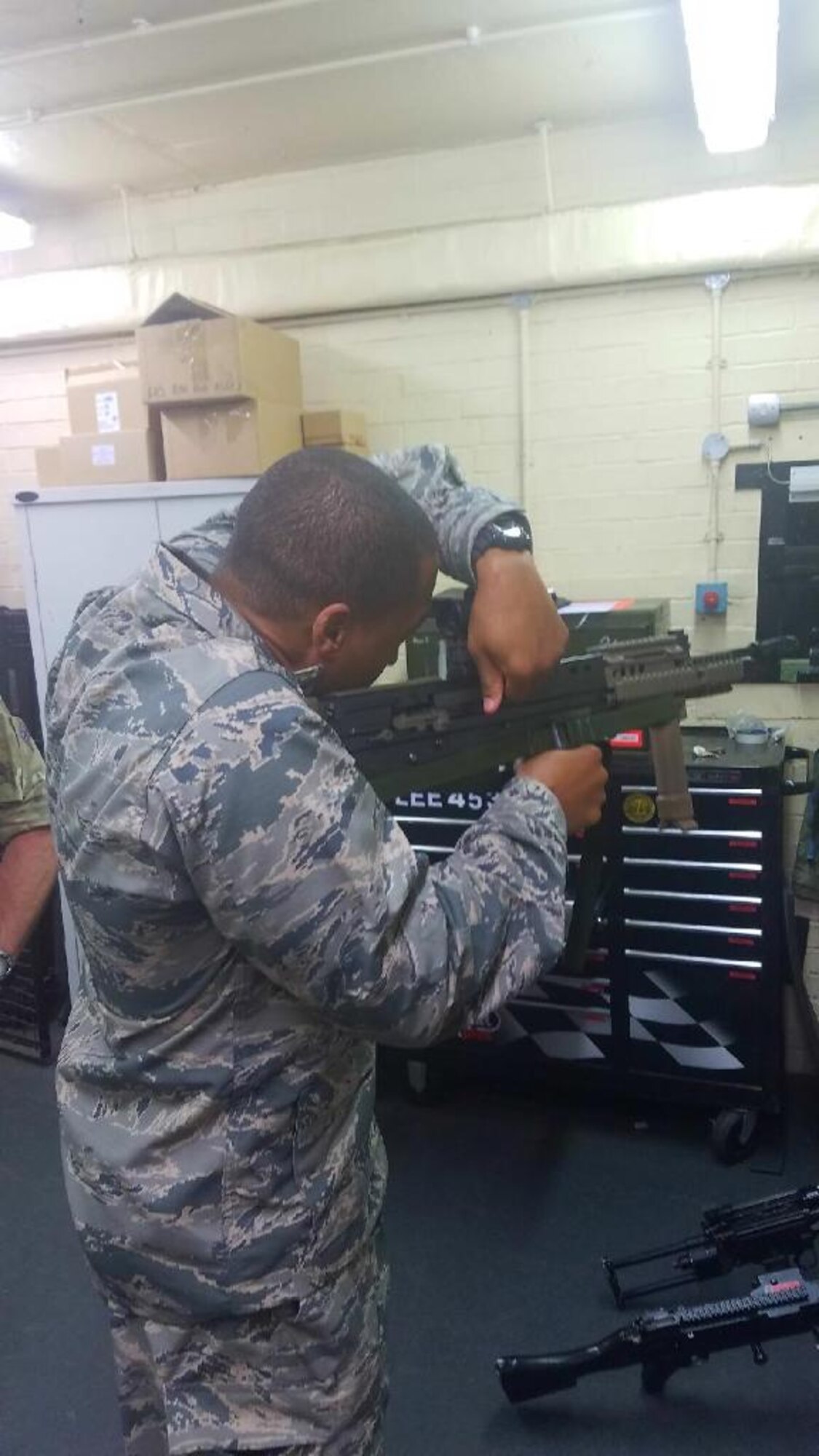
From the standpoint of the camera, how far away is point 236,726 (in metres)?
0.79

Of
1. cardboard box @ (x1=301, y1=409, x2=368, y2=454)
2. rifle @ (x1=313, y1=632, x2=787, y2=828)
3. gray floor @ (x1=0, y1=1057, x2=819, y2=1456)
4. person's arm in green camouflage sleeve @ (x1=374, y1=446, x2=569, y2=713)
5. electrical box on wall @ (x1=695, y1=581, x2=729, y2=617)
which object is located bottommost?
gray floor @ (x1=0, y1=1057, x2=819, y2=1456)

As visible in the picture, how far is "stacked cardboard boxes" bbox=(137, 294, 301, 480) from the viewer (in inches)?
102

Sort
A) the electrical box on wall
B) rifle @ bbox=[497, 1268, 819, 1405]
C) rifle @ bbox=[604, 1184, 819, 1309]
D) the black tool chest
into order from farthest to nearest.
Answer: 1. the electrical box on wall
2. the black tool chest
3. rifle @ bbox=[604, 1184, 819, 1309]
4. rifle @ bbox=[497, 1268, 819, 1405]

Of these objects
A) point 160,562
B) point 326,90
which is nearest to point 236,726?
point 160,562

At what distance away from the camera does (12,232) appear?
2881mm

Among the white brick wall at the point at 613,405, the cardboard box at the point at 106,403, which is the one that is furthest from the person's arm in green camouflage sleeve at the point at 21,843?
the white brick wall at the point at 613,405

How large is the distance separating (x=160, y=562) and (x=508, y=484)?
221 cm

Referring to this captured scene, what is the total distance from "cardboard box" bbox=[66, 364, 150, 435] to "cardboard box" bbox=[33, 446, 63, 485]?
119mm

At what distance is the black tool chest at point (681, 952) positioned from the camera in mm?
2488

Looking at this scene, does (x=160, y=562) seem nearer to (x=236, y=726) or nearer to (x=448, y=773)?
(x=236, y=726)

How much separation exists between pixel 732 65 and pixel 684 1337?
2373 millimetres

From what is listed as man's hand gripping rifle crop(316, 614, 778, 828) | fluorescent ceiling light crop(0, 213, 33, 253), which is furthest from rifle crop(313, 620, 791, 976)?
fluorescent ceiling light crop(0, 213, 33, 253)

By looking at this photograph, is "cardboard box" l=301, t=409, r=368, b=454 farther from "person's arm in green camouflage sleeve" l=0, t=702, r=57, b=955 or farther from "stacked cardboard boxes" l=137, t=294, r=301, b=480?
"person's arm in green camouflage sleeve" l=0, t=702, r=57, b=955

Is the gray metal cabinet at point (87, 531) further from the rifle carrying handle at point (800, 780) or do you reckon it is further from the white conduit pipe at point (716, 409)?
the rifle carrying handle at point (800, 780)
